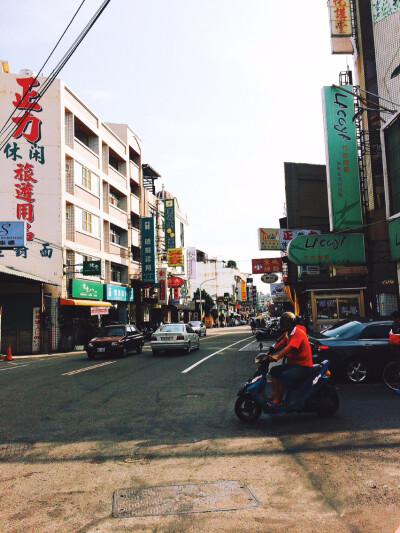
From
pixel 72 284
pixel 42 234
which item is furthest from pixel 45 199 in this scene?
pixel 72 284

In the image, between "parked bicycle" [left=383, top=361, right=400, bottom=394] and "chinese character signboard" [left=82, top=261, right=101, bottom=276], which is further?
"chinese character signboard" [left=82, top=261, right=101, bottom=276]

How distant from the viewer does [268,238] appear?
4278cm

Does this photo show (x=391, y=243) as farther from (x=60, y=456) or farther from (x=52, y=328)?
(x=52, y=328)

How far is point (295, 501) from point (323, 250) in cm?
1996

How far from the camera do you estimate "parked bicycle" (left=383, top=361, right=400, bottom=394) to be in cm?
979

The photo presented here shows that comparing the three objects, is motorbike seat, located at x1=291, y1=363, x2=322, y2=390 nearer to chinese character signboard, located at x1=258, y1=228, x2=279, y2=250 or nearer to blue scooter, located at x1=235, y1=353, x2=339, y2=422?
blue scooter, located at x1=235, y1=353, x2=339, y2=422

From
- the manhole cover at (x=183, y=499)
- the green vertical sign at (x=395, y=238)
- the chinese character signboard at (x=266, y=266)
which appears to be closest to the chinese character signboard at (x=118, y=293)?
the chinese character signboard at (x=266, y=266)

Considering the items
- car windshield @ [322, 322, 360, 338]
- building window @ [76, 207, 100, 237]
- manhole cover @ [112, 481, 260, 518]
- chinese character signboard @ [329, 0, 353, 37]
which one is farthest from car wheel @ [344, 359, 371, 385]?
chinese character signboard @ [329, 0, 353, 37]

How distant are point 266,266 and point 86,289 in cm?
2249

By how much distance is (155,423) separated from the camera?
7.37m

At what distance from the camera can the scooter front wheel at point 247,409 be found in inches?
290

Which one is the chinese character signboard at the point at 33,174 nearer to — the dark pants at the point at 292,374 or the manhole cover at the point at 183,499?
the dark pants at the point at 292,374

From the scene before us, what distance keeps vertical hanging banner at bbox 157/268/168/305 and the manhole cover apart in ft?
149

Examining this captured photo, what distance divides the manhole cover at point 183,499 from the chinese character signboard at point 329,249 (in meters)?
19.3
